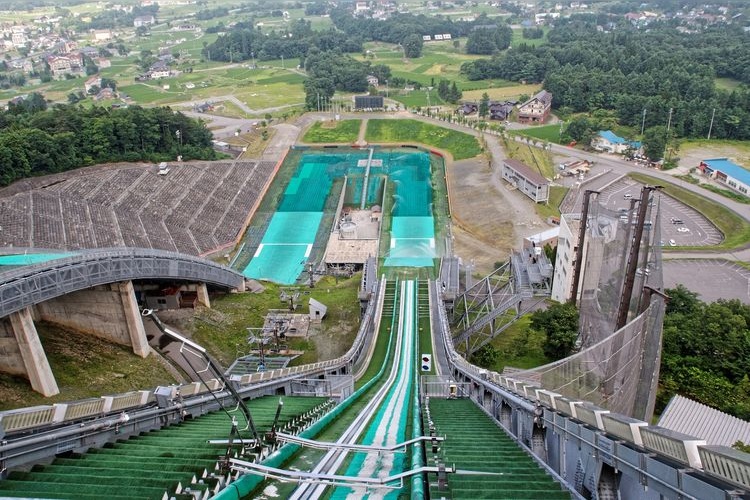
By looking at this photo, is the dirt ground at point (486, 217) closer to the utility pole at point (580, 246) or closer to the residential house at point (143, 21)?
the utility pole at point (580, 246)

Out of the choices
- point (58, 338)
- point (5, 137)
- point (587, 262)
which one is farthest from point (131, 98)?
point (587, 262)

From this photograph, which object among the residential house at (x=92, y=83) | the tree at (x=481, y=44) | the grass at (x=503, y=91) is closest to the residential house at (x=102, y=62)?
the residential house at (x=92, y=83)

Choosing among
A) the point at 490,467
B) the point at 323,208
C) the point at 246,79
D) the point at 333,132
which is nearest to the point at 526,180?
the point at 323,208

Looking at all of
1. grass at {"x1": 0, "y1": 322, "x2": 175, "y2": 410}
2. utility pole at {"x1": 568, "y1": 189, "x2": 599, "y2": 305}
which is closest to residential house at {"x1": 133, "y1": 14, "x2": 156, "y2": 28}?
grass at {"x1": 0, "y1": 322, "x2": 175, "y2": 410}

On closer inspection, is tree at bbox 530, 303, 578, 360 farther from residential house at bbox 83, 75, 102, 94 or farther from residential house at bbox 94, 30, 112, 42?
residential house at bbox 94, 30, 112, 42

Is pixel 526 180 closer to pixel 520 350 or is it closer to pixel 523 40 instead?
pixel 520 350

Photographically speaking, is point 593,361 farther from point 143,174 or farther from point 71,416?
point 143,174

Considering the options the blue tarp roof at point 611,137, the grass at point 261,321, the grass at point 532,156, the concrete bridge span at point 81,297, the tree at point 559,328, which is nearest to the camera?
the concrete bridge span at point 81,297
